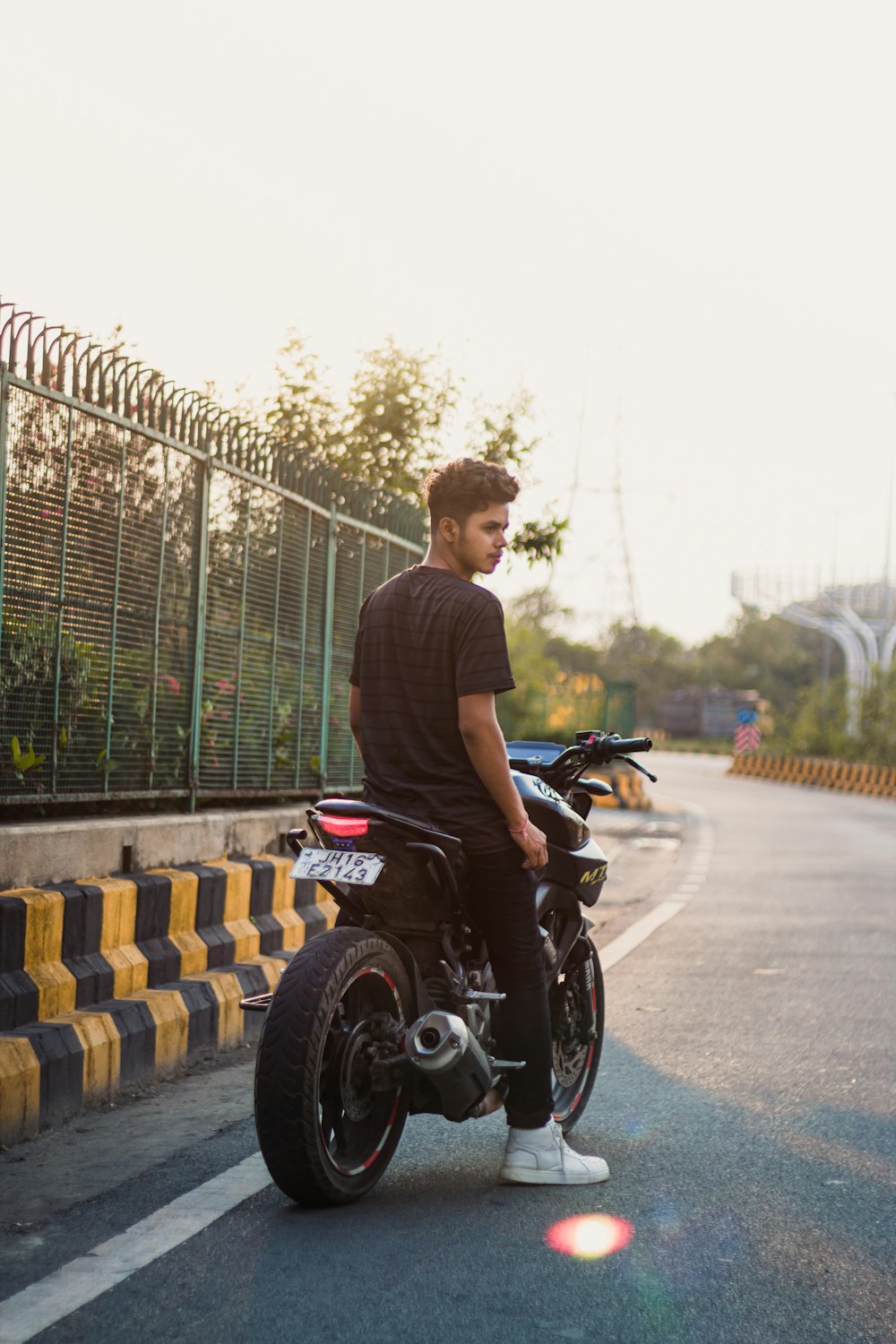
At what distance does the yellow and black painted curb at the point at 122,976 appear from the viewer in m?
5.29

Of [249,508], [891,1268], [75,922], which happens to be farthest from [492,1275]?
[249,508]

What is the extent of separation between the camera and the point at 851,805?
3369 cm

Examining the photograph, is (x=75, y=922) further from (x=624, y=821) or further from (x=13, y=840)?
(x=624, y=821)

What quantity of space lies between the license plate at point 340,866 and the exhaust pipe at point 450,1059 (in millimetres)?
393

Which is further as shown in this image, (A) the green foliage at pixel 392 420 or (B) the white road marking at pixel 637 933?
(A) the green foliage at pixel 392 420

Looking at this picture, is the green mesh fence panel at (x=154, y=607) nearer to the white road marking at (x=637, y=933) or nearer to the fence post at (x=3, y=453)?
the fence post at (x=3, y=453)

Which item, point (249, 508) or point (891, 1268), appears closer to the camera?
point (891, 1268)

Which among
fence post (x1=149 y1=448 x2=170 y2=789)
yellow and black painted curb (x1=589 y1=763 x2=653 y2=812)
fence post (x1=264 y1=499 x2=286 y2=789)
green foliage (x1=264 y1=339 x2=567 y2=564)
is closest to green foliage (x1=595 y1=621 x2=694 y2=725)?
yellow and black painted curb (x1=589 y1=763 x2=653 y2=812)

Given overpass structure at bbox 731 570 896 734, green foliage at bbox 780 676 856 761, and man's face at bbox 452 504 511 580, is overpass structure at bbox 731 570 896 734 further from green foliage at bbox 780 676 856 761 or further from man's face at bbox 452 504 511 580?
man's face at bbox 452 504 511 580

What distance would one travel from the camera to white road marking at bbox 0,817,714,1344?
3555 millimetres

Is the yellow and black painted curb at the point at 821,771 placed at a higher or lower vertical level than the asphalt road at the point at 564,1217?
higher

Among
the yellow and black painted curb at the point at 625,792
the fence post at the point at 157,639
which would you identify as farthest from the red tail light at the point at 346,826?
the yellow and black painted curb at the point at 625,792

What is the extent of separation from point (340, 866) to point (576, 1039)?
1463mm

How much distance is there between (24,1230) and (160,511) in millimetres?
3740
